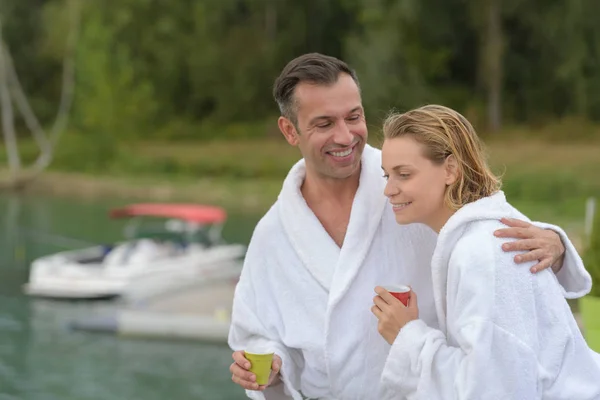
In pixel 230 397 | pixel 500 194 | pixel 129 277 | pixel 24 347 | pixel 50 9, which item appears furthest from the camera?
pixel 50 9

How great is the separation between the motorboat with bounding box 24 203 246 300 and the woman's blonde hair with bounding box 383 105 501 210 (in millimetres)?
11690

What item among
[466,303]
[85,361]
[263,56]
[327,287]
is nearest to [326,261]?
[327,287]

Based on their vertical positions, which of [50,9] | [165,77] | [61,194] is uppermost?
[50,9]

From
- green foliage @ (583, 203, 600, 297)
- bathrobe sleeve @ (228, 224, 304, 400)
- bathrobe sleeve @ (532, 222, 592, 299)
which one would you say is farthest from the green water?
bathrobe sleeve @ (532, 222, 592, 299)

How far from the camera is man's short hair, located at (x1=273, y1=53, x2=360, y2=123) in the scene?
2.36m

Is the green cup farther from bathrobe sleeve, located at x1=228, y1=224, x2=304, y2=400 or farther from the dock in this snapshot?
the dock

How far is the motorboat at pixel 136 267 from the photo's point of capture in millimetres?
13680

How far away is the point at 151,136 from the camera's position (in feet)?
96.5

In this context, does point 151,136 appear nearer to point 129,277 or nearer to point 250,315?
point 129,277

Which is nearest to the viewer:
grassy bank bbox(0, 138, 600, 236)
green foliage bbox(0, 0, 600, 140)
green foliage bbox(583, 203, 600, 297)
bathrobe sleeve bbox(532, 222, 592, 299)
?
bathrobe sleeve bbox(532, 222, 592, 299)

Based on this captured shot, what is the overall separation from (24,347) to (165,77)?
66.7 ft

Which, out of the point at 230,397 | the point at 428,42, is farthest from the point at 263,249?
the point at 428,42

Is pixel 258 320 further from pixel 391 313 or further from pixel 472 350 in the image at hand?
pixel 472 350

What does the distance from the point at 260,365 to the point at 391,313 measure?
0.34 m
